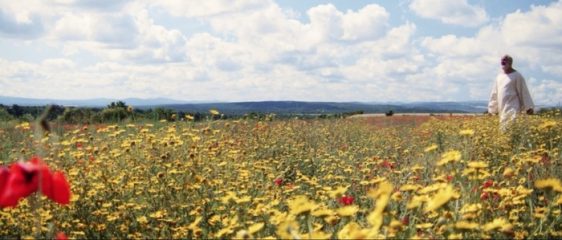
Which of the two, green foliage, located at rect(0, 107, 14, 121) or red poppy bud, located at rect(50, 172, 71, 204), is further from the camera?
green foliage, located at rect(0, 107, 14, 121)

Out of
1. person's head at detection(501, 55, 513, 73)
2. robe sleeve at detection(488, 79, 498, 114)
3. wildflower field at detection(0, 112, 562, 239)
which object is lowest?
wildflower field at detection(0, 112, 562, 239)

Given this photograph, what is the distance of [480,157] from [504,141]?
0.81 m

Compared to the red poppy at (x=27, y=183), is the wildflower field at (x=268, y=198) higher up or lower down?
lower down

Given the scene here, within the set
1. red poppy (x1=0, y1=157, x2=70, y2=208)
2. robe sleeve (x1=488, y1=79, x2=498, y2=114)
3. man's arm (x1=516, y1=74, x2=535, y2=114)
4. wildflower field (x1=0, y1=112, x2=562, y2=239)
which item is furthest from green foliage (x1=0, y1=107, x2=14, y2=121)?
red poppy (x1=0, y1=157, x2=70, y2=208)

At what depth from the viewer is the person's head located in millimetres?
8211

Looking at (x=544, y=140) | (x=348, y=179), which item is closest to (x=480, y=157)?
(x=348, y=179)

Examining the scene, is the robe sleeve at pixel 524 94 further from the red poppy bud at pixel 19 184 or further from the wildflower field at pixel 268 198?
the red poppy bud at pixel 19 184

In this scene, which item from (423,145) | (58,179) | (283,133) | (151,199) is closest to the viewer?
(58,179)

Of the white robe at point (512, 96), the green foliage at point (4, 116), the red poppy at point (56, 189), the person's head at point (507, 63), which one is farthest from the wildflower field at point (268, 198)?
the green foliage at point (4, 116)

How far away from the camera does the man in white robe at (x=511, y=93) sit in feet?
26.7

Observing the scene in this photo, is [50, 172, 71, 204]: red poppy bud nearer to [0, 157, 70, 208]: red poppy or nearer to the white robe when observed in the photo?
[0, 157, 70, 208]: red poppy

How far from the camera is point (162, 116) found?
10.1m

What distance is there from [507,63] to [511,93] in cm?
46

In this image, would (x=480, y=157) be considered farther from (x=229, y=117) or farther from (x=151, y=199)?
(x=229, y=117)
